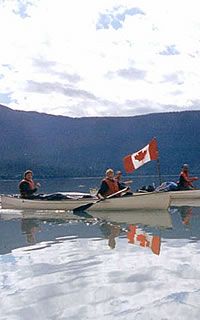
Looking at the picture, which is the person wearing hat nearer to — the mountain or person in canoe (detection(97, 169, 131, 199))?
person in canoe (detection(97, 169, 131, 199))

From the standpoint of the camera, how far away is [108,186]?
19953 mm

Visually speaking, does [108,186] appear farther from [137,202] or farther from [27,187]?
[27,187]

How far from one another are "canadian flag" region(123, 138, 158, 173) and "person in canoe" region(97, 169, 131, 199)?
2685mm

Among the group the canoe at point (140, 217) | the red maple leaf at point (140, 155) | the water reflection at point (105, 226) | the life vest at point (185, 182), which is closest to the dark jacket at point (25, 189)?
the water reflection at point (105, 226)

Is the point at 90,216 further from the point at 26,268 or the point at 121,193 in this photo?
the point at 26,268

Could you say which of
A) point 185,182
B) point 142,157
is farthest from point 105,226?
point 185,182

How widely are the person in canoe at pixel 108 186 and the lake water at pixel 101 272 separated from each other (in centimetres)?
449

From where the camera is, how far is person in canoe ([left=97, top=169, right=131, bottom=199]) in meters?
19.9

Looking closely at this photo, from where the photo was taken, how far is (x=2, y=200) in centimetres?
2244

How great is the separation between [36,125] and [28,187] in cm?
15228

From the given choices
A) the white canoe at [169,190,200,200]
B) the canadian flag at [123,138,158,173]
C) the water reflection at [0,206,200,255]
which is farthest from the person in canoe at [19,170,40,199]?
the white canoe at [169,190,200,200]

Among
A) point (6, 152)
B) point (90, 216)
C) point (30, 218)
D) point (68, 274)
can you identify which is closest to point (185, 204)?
point (90, 216)

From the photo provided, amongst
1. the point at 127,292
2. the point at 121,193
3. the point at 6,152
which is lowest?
the point at 127,292

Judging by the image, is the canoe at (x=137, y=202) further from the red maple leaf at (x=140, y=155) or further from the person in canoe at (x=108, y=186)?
the red maple leaf at (x=140, y=155)
